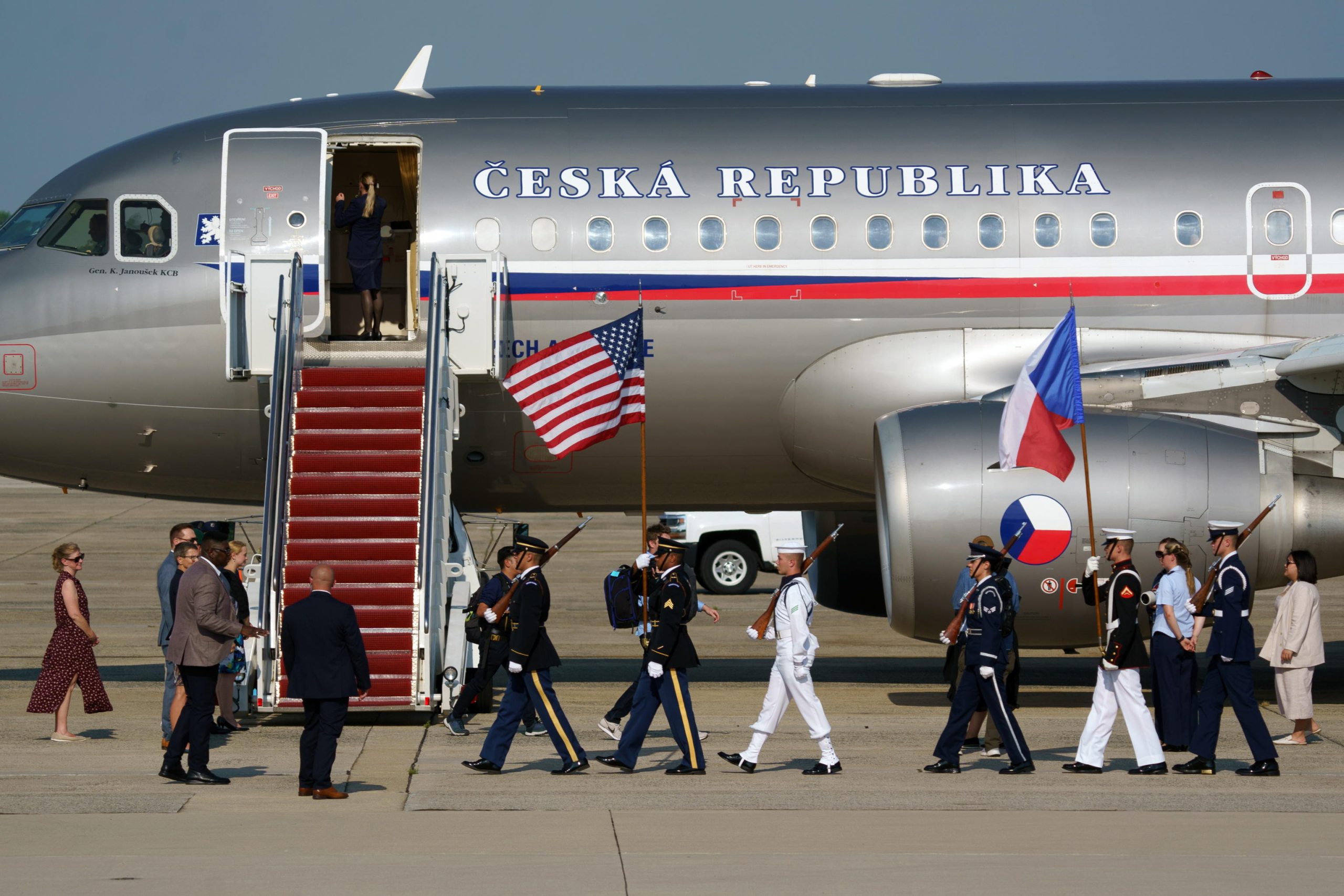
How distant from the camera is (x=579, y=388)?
14172 millimetres

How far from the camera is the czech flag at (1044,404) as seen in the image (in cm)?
1286

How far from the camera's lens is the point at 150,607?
25.4 metres

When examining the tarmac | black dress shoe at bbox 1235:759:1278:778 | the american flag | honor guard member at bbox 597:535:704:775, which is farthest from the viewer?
the american flag

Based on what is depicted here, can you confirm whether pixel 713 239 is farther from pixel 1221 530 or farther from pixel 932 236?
pixel 1221 530

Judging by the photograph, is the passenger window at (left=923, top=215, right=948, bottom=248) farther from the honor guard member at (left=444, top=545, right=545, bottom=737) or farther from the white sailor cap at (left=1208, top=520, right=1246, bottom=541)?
the honor guard member at (left=444, top=545, right=545, bottom=737)

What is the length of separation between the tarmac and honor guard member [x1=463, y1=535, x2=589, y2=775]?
0.21 m

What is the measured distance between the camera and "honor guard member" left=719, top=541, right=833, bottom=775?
11.3 meters

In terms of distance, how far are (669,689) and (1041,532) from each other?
419 centimetres

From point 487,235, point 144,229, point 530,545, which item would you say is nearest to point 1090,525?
point 530,545

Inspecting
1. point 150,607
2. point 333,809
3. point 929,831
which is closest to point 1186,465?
point 929,831

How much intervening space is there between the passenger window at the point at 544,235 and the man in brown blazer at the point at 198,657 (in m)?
5.23

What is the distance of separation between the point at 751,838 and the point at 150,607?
1853cm

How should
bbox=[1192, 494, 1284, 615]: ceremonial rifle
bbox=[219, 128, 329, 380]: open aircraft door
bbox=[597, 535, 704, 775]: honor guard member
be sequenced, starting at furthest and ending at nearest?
bbox=[219, 128, 329, 380]: open aircraft door
bbox=[1192, 494, 1284, 615]: ceremonial rifle
bbox=[597, 535, 704, 775]: honor guard member

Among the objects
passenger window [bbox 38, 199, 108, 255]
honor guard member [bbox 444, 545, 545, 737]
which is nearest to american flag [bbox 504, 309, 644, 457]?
honor guard member [bbox 444, 545, 545, 737]
